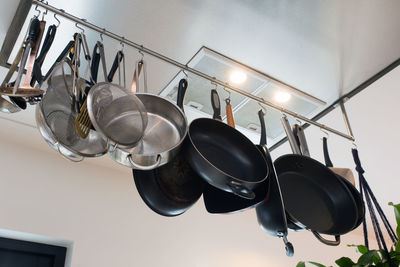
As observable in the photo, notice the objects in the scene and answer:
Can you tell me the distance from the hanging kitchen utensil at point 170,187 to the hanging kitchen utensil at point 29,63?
0.34 meters

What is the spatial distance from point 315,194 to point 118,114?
70 centimetres

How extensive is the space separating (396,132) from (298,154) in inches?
36.1

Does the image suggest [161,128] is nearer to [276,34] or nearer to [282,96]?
[276,34]

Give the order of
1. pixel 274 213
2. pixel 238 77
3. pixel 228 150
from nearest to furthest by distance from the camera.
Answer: pixel 274 213 < pixel 228 150 < pixel 238 77

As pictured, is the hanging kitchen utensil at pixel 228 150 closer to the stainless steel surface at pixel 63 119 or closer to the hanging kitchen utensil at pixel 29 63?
the stainless steel surface at pixel 63 119

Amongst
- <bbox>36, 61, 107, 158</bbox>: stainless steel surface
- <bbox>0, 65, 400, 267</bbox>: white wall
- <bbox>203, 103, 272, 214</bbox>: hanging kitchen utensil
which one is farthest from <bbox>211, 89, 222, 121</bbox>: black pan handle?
<bbox>0, 65, 400, 267</bbox>: white wall

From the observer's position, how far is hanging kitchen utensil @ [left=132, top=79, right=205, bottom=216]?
112 cm

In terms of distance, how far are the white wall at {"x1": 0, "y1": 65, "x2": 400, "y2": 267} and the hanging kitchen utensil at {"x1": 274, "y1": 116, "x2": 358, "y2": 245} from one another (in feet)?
1.83

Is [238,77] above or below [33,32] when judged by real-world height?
above

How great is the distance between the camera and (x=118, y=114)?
Result: 1000 mm

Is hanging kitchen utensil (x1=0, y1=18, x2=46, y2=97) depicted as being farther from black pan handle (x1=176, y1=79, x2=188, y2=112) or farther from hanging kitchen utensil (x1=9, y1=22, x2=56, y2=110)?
black pan handle (x1=176, y1=79, x2=188, y2=112)

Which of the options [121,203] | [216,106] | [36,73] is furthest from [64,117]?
[121,203]

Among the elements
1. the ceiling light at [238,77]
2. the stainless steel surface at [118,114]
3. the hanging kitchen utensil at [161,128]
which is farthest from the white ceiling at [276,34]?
the stainless steel surface at [118,114]

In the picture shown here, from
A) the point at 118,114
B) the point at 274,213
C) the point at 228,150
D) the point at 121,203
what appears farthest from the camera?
the point at 121,203
